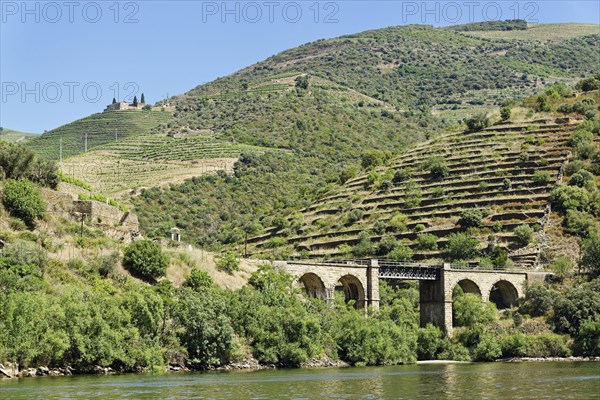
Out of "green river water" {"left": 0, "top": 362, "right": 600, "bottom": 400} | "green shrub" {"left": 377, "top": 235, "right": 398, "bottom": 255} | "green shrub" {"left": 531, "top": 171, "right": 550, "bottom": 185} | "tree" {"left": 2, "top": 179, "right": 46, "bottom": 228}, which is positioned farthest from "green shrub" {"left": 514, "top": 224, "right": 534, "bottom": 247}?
"tree" {"left": 2, "top": 179, "right": 46, "bottom": 228}

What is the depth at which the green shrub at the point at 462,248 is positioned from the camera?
99.4 meters

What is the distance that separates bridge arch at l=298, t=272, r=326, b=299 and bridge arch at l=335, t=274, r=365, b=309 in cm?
212

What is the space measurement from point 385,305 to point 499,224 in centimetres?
1955

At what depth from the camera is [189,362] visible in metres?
62.6

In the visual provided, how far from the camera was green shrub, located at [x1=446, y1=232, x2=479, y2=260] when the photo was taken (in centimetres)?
9938

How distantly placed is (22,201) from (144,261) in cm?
943

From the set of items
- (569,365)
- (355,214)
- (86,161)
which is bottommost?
(569,365)

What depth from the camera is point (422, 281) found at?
92000 millimetres

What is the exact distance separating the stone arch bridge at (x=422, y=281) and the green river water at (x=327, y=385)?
20.6m

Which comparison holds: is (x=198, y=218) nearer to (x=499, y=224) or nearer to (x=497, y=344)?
(x=499, y=224)

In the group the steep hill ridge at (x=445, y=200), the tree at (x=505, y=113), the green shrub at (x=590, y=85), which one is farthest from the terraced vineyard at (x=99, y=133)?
the green shrub at (x=590, y=85)

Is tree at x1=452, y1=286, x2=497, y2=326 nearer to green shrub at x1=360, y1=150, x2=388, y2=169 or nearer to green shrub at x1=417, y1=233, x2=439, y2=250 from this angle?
green shrub at x1=417, y1=233, x2=439, y2=250

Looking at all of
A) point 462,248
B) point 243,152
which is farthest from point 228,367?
point 243,152

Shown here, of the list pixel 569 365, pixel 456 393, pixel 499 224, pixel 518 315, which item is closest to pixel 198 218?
pixel 499 224
